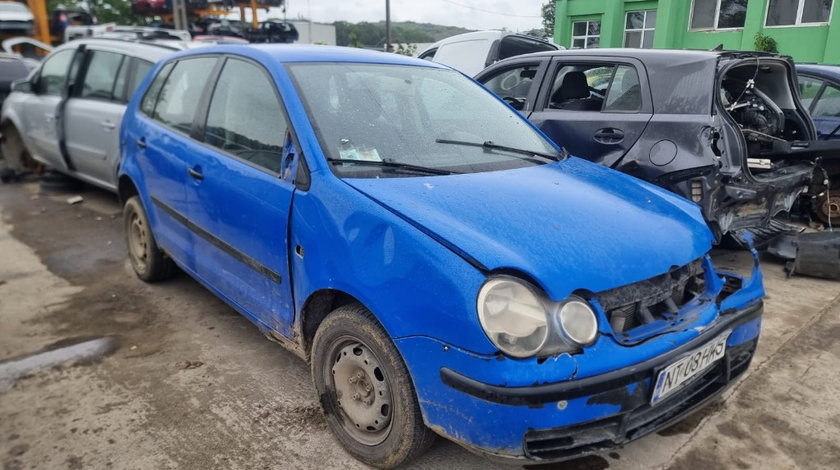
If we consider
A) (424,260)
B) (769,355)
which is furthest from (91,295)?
(769,355)

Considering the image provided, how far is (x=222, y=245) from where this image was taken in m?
3.03

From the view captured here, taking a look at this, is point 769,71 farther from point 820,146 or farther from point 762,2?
point 762,2

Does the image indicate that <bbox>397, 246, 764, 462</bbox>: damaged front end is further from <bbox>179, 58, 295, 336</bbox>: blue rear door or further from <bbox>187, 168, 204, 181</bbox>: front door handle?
<bbox>187, 168, 204, 181</bbox>: front door handle

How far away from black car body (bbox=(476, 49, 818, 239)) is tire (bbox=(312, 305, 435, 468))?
265cm

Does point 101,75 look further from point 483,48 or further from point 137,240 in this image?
point 483,48

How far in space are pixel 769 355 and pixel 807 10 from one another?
1727 centimetres

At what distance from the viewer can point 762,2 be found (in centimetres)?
1697

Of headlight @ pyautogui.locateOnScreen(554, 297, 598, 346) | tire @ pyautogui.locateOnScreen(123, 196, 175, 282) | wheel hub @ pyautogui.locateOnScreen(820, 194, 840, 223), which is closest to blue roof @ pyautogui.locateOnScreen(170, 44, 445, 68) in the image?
tire @ pyautogui.locateOnScreen(123, 196, 175, 282)

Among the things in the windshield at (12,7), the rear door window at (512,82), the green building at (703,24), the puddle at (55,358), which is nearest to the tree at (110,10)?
the windshield at (12,7)

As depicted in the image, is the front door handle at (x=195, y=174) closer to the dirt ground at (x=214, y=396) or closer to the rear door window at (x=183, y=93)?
the rear door window at (x=183, y=93)

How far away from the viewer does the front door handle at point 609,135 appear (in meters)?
4.23

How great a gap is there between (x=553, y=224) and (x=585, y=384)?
0.62 metres

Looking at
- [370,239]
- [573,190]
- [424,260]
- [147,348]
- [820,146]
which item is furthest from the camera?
[820,146]

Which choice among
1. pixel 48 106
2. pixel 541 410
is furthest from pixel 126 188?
pixel 541 410
